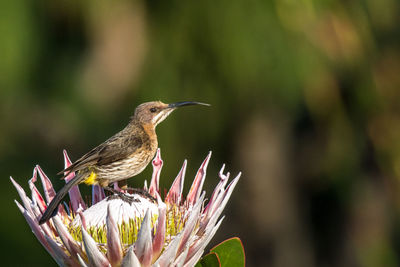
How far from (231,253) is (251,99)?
18.3 ft

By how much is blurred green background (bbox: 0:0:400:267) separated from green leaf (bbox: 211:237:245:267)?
4596 mm

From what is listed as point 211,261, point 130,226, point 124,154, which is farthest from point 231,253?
point 124,154

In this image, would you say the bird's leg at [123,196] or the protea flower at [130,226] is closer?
the protea flower at [130,226]

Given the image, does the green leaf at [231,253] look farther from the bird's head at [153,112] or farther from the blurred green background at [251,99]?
the blurred green background at [251,99]

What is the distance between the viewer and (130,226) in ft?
5.39

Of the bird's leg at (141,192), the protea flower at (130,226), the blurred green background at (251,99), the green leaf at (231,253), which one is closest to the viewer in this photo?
the protea flower at (130,226)

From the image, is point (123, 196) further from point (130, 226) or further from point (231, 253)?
point (231, 253)

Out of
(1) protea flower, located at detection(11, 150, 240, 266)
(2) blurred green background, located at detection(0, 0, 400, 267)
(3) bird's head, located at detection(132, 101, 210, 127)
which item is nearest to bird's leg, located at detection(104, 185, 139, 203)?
(1) protea flower, located at detection(11, 150, 240, 266)

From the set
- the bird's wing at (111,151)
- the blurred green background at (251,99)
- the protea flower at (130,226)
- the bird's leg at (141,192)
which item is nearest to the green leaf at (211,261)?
the protea flower at (130,226)

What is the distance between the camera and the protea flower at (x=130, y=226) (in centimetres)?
149

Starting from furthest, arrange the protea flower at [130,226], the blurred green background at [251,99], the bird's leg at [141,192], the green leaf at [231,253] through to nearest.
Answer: the blurred green background at [251,99], the bird's leg at [141,192], the green leaf at [231,253], the protea flower at [130,226]

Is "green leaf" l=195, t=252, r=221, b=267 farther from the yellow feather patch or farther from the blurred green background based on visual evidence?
the blurred green background

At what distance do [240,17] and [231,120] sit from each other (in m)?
1.55

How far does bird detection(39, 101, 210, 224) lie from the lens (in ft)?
5.40
